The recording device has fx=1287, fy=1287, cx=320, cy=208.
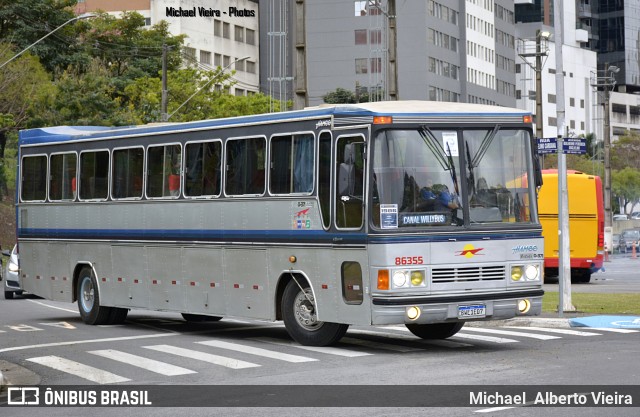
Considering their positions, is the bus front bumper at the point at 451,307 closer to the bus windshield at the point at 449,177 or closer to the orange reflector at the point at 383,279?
the orange reflector at the point at 383,279

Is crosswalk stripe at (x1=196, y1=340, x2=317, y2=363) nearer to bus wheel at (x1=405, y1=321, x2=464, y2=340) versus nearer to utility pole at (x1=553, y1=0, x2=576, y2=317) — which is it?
bus wheel at (x1=405, y1=321, x2=464, y2=340)

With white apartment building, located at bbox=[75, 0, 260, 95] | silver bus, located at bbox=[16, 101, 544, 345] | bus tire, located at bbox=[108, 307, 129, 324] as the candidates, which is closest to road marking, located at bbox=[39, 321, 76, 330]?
bus tire, located at bbox=[108, 307, 129, 324]

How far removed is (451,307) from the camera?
56.2 feet

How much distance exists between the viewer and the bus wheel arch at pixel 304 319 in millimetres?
18203

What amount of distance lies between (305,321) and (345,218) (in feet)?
6.19

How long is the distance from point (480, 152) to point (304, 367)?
3982mm

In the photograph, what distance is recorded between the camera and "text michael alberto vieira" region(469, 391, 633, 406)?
12.2 metres

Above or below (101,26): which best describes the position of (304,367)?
below

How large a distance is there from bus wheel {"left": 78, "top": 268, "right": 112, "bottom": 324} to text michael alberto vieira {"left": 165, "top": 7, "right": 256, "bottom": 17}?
283ft

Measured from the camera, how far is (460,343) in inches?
749

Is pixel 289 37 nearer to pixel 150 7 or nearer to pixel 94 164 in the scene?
pixel 150 7

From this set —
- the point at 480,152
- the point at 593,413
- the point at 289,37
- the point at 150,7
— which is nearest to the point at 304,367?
the point at 480,152

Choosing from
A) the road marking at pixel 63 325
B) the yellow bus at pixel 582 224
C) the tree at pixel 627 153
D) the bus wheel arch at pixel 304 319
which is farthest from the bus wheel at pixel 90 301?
the tree at pixel 627 153

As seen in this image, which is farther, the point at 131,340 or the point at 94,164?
the point at 94,164
